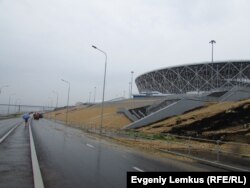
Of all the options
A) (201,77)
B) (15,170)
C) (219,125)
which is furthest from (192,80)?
(15,170)

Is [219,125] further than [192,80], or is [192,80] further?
[192,80]

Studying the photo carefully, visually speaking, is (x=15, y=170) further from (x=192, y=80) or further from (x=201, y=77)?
(x=192, y=80)

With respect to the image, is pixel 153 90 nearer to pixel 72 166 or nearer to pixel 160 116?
pixel 160 116

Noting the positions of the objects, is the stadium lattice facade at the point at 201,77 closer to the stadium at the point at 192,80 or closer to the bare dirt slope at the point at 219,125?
the stadium at the point at 192,80

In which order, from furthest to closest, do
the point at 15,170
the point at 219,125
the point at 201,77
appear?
the point at 201,77, the point at 219,125, the point at 15,170

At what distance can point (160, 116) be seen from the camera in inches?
1869

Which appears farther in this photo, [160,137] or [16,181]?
[160,137]

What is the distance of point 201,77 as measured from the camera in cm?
11206

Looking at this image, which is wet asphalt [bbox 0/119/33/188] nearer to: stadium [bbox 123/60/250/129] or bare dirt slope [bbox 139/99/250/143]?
bare dirt slope [bbox 139/99/250/143]

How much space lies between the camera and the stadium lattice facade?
105 meters

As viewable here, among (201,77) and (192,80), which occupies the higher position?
(201,77)

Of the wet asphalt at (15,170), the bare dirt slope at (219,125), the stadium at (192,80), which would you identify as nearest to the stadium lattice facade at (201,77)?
the stadium at (192,80)

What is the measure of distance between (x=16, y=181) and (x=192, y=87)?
357 ft

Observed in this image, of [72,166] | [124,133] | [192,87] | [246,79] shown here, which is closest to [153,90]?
[192,87]
